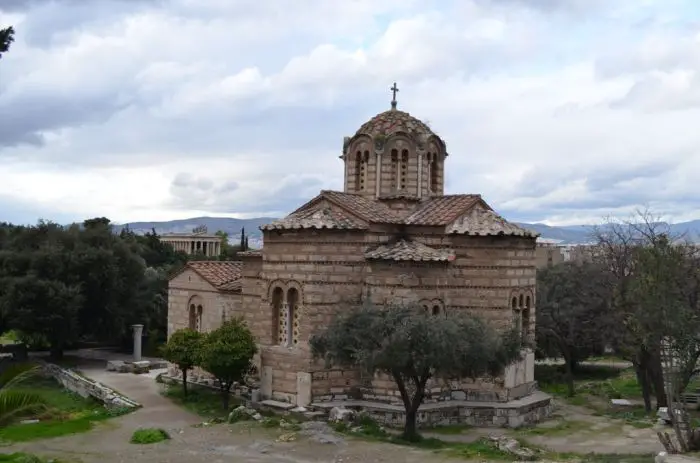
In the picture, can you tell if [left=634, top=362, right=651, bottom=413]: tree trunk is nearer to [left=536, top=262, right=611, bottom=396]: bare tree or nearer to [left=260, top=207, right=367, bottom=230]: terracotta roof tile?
[left=536, top=262, right=611, bottom=396]: bare tree

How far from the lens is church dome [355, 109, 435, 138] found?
2302cm

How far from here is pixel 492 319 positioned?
2058cm

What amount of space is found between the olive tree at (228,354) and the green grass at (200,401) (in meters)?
0.37

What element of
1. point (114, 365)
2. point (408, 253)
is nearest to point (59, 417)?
point (114, 365)

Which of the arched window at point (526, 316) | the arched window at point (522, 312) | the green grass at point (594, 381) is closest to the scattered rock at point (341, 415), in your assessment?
the arched window at point (522, 312)

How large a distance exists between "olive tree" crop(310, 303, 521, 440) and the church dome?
279 inches

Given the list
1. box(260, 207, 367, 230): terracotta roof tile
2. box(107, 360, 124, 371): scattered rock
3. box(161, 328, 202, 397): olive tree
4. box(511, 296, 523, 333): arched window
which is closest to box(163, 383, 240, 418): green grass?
box(161, 328, 202, 397): olive tree

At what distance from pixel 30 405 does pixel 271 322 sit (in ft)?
31.0

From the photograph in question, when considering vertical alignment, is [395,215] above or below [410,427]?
above

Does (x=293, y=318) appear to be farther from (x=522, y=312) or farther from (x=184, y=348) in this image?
(x=522, y=312)

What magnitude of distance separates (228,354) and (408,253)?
5669 millimetres

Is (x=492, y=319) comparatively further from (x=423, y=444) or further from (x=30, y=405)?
(x=30, y=405)

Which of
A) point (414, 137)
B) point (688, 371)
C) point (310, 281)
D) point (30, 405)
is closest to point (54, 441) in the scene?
point (30, 405)

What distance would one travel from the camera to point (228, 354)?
803 inches
